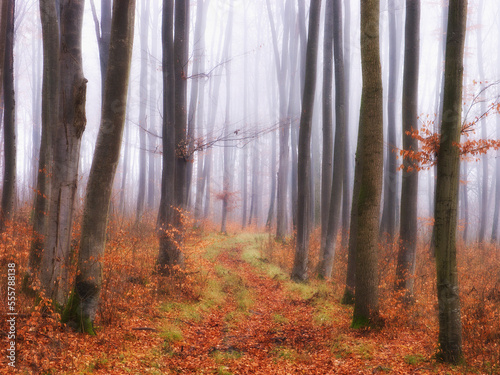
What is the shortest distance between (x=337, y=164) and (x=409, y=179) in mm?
3358


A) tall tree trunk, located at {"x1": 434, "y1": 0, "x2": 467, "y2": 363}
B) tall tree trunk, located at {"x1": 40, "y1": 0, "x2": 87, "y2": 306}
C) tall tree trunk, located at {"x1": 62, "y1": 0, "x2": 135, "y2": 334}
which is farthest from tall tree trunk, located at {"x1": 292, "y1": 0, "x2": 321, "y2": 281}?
tall tree trunk, located at {"x1": 40, "y1": 0, "x2": 87, "y2": 306}

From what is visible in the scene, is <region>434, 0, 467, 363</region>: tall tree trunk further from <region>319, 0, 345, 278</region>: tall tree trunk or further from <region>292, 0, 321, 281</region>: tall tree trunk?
<region>319, 0, 345, 278</region>: tall tree trunk

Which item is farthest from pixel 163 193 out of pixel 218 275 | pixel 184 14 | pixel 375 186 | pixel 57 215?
pixel 375 186

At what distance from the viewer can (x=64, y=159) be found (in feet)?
Answer: 16.1

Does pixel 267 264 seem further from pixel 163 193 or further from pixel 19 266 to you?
pixel 19 266

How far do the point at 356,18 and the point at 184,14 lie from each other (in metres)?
17.1

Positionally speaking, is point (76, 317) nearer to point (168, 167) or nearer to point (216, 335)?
point (216, 335)

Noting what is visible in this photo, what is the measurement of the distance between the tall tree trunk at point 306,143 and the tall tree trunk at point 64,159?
7.03m

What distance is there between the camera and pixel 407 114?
8.20m

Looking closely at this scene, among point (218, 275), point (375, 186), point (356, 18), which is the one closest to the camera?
point (375, 186)

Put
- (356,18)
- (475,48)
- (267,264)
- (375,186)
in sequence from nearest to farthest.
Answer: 1. (375,186)
2. (267,264)
3. (356,18)
4. (475,48)

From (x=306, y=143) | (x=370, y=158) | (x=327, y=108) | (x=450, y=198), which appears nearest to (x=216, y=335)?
(x=370, y=158)

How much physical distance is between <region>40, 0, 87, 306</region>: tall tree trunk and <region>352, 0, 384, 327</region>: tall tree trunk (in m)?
4.77

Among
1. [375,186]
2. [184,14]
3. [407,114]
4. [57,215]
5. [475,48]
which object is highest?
[475,48]
